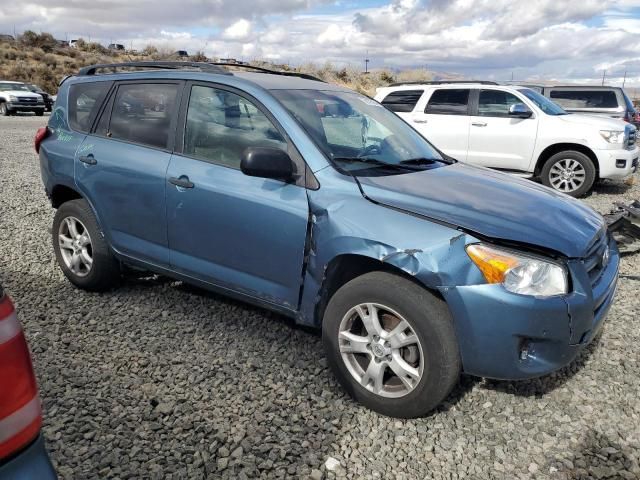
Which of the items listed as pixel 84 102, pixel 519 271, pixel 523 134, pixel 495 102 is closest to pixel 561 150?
pixel 523 134

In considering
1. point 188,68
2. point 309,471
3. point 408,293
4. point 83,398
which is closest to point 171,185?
point 188,68

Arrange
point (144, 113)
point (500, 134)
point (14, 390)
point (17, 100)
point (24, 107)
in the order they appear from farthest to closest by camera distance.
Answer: point (24, 107)
point (17, 100)
point (500, 134)
point (144, 113)
point (14, 390)

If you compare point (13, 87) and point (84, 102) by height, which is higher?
point (84, 102)

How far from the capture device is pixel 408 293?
8.86 ft

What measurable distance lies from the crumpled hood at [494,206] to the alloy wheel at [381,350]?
0.59m

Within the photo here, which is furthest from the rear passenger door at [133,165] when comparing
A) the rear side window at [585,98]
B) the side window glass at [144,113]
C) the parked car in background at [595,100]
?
the rear side window at [585,98]

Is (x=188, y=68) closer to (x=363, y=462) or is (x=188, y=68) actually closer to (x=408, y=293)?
(x=408, y=293)

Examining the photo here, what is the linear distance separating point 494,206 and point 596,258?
0.64 meters

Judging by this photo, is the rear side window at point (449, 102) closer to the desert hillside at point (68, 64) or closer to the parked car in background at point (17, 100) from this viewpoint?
the desert hillside at point (68, 64)

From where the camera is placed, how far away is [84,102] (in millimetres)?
4387

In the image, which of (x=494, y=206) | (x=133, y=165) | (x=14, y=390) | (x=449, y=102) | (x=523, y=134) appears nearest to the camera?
(x=14, y=390)

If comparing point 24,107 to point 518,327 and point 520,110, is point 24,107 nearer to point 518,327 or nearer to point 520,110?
point 520,110

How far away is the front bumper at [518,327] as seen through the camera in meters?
2.55

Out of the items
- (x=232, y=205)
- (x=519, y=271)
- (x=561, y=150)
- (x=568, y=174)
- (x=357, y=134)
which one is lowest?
(x=568, y=174)
